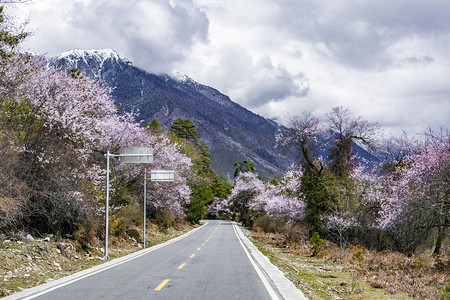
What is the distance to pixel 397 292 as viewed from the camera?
12.1 metres

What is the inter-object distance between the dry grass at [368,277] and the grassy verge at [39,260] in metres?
7.93

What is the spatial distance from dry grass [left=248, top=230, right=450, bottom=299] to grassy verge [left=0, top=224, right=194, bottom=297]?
312 inches

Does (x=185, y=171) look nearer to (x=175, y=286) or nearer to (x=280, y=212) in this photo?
(x=280, y=212)

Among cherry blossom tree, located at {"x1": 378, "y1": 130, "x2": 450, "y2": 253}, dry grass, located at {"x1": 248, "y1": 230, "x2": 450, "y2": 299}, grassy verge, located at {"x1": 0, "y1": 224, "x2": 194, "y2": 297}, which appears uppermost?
cherry blossom tree, located at {"x1": 378, "y1": 130, "x2": 450, "y2": 253}

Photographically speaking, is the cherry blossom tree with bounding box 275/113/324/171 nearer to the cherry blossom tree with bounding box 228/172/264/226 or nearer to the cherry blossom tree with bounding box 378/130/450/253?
the cherry blossom tree with bounding box 378/130/450/253

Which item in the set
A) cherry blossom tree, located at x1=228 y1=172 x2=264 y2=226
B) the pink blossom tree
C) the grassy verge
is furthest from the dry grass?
cherry blossom tree, located at x1=228 y1=172 x2=264 y2=226

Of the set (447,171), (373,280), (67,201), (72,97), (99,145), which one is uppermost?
(72,97)

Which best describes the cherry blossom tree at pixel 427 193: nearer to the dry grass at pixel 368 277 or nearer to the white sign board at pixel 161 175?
the dry grass at pixel 368 277

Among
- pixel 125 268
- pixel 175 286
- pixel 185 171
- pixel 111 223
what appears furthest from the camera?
pixel 185 171

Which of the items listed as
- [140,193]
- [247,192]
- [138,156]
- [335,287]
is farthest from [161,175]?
[247,192]

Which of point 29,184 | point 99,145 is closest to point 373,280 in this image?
point 29,184

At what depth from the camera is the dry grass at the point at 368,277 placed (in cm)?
1168

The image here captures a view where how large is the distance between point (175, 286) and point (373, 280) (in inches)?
315

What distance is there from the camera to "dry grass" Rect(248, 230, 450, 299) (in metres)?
11.7
